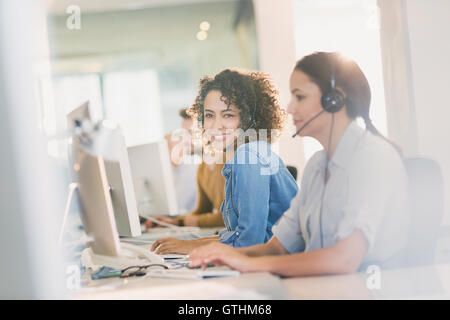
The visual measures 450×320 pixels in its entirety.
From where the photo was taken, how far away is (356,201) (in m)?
1.19

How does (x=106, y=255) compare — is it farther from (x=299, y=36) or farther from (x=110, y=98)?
(x=299, y=36)

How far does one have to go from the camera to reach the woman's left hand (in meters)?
1.19

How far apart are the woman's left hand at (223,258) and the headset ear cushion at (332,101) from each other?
471mm

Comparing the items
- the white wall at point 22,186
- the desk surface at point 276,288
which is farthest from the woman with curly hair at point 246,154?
the white wall at point 22,186

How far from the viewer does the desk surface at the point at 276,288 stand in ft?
3.56

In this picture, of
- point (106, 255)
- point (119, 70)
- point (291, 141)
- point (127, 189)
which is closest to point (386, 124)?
point (291, 141)

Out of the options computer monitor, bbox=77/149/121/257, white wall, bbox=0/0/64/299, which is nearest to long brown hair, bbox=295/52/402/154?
computer monitor, bbox=77/149/121/257

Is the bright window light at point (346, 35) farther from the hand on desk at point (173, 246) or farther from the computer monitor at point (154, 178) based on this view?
the computer monitor at point (154, 178)

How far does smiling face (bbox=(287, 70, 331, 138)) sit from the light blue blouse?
0.23ft

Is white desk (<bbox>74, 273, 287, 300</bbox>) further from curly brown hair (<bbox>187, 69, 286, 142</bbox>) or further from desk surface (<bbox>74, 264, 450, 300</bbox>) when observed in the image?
curly brown hair (<bbox>187, 69, 286, 142</bbox>)

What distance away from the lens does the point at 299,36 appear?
148 centimetres

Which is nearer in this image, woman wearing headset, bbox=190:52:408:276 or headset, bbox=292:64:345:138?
woman wearing headset, bbox=190:52:408:276
